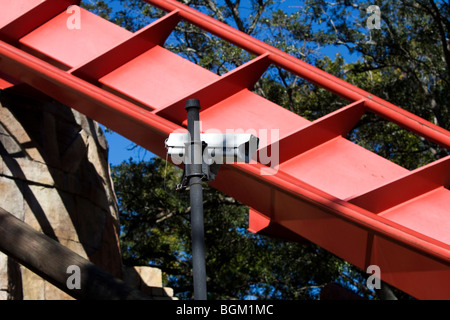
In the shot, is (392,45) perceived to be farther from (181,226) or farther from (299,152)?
(299,152)

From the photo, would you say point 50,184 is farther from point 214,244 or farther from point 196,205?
point 214,244

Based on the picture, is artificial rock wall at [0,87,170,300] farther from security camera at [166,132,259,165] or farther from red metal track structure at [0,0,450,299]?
security camera at [166,132,259,165]

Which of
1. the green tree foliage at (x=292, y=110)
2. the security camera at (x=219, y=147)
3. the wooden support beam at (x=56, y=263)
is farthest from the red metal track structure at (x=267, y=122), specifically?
the green tree foliage at (x=292, y=110)

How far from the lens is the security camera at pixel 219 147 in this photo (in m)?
4.17

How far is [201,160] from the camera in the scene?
13.7 ft

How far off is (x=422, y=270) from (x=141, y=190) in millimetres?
13497

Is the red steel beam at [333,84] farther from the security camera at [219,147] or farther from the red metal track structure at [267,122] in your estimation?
the security camera at [219,147]

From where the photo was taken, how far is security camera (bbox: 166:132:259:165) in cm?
417

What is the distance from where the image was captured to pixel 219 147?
13.9 feet

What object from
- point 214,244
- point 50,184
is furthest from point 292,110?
Answer: point 50,184

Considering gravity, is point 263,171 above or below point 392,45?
below

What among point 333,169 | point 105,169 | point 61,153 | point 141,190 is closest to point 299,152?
point 333,169

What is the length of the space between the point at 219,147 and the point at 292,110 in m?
12.2

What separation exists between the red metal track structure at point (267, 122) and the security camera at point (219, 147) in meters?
0.96
